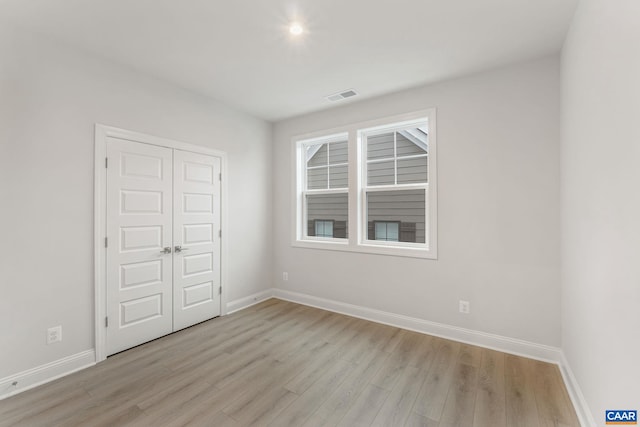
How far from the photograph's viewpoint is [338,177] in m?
4.04

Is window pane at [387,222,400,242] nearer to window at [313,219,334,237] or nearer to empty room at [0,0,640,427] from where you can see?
empty room at [0,0,640,427]

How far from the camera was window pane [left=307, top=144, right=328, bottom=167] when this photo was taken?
13.8ft

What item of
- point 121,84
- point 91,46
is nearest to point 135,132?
point 121,84

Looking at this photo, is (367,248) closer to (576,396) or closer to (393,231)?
(393,231)

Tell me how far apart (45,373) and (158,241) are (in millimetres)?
1352

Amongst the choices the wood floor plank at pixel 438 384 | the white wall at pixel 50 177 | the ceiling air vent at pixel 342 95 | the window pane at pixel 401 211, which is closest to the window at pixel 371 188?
the window pane at pixel 401 211

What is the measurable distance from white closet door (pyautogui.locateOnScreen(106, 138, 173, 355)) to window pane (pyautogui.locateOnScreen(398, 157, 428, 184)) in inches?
108

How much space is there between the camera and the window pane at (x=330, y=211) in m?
3.98

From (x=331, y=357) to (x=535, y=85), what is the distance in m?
3.22

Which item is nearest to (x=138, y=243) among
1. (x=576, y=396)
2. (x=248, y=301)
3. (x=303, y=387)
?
(x=248, y=301)

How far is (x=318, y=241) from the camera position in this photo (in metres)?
4.11

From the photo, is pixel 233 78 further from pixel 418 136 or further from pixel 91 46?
pixel 418 136

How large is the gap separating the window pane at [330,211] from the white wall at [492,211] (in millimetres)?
800

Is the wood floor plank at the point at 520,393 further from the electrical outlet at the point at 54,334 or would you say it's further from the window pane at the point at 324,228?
the electrical outlet at the point at 54,334
